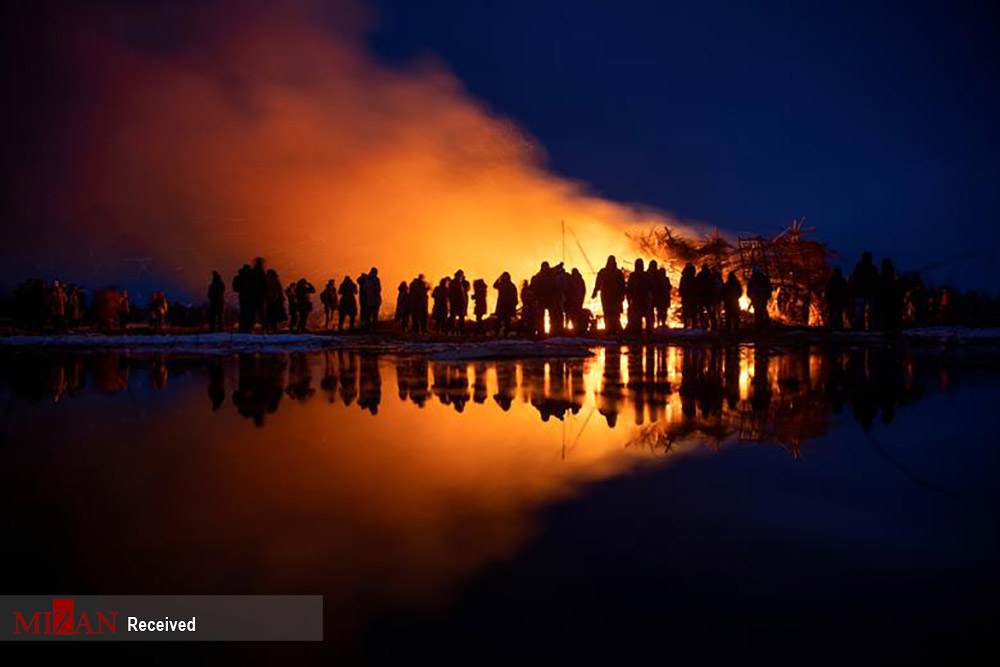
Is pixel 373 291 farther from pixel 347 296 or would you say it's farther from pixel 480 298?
pixel 480 298

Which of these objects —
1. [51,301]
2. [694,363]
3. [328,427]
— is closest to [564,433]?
[328,427]

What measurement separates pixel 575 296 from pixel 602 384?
12278 mm

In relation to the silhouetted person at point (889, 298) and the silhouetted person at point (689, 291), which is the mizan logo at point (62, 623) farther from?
the silhouetted person at point (889, 298)

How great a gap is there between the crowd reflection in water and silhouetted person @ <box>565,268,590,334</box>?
7251mm

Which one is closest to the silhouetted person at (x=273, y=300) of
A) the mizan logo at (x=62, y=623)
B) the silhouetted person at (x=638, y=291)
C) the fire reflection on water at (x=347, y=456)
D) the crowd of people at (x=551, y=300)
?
the crowd of people at (x=551, y=300)

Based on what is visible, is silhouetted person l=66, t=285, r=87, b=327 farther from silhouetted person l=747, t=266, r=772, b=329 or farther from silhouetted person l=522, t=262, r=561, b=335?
silhouetted person l=747, t=266, r=772, b=329

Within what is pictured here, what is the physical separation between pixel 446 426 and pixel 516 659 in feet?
10.7

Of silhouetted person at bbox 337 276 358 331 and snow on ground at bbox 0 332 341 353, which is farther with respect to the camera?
silhouetted person at bbox 337 276 358 331

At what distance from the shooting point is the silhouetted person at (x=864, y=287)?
20969 millimetres

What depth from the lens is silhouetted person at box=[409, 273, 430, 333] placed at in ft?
73.2

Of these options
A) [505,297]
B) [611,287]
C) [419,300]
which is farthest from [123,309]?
[611,287]

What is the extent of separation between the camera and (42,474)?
3463mm

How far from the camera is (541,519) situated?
8.72 feet

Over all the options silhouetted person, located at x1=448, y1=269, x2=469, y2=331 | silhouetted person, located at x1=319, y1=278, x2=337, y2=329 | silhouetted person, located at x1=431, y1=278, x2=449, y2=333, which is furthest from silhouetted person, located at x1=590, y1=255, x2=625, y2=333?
silhouetted person, located at x1=319, y1=278, x2=337, y2=329
